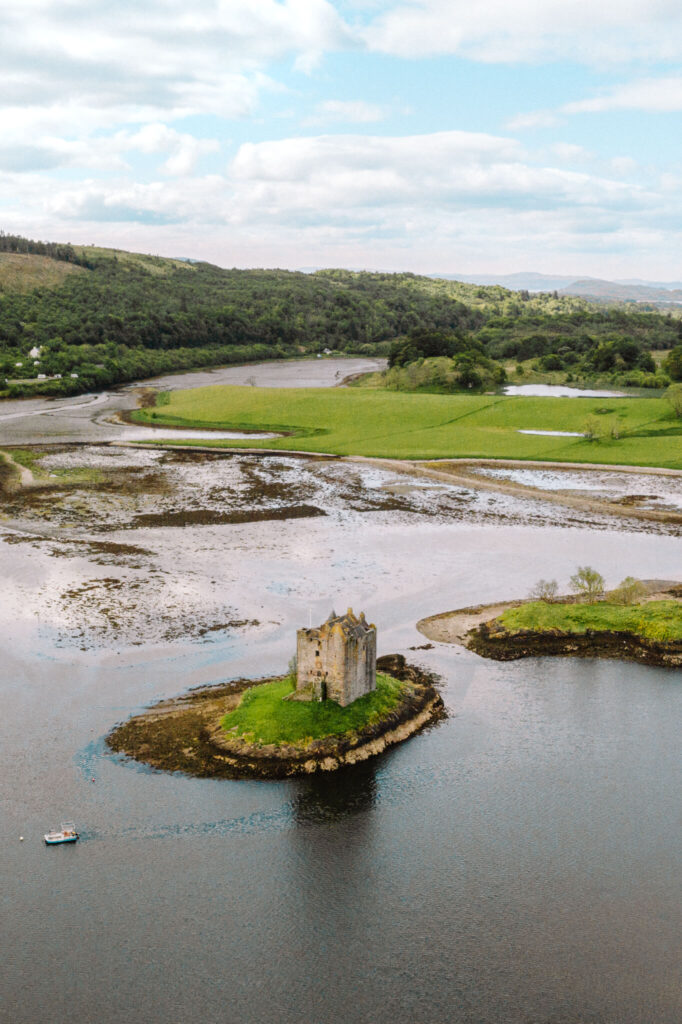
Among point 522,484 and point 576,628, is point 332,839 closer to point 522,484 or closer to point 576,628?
point 576,628

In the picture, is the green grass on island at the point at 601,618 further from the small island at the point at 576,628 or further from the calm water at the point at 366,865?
the calm water at the point at 366,865

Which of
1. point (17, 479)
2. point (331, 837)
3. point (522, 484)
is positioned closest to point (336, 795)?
point (331, 837)

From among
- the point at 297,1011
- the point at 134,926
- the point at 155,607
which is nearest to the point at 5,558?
the point at 155,607

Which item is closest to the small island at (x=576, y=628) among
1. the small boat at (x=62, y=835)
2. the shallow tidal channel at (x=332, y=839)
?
the shallow tidal channel at (x=332, y=839)

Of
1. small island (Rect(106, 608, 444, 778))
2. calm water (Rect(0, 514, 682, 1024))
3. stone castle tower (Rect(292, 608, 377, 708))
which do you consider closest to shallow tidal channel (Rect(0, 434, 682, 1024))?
calm water (Rect(0, 514, 682, 1024))

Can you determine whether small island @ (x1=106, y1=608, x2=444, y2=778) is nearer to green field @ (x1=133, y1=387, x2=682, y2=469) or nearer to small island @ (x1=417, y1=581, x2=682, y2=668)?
small island @ (x1=417, y1=581, x2=682, y2=668)

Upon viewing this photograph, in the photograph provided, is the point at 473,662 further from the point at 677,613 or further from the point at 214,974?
the point at 214,974
